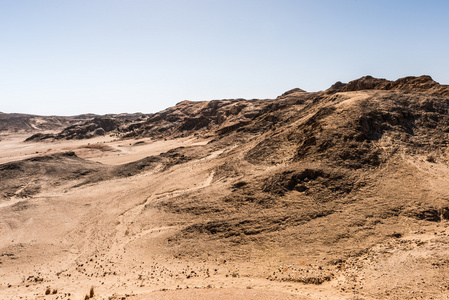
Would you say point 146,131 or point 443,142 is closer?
point 443,142

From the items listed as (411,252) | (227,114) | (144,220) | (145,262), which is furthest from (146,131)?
(411,252)

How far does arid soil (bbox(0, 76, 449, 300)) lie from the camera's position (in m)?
10.8

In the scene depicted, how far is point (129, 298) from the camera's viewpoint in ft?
32.6

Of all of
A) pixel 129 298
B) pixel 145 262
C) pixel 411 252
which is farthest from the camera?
pixel 145 262

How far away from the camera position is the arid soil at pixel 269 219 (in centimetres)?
1076

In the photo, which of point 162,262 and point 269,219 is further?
point 269,219

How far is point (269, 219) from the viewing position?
15.0 metres

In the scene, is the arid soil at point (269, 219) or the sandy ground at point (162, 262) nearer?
the sandy ground at point (162, 262)

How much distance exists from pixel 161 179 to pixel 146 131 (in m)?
48.2

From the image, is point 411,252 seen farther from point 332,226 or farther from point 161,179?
point 161,179

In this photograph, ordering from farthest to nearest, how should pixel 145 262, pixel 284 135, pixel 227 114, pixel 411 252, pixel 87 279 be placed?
pixel 227 114, pixel 284 135, pixel 145 262, pixel 87 279, pixel 411 252

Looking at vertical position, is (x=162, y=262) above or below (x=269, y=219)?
below

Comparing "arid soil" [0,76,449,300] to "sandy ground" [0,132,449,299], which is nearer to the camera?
"sandy ground" [0,132,449,299]

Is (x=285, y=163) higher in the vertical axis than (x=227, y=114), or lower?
lower
